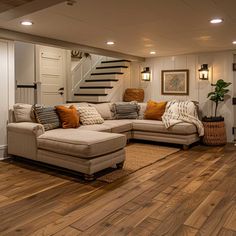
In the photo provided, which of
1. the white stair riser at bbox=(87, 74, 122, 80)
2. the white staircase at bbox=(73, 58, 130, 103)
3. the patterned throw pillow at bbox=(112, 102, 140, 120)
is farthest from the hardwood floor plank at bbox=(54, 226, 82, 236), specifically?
the white stair riser at bbox=(87, 74, 122, 80)

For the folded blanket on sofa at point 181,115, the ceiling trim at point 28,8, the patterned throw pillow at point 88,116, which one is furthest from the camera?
the folded blanket on sofa at point 181,115

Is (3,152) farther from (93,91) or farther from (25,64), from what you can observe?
(93,91)

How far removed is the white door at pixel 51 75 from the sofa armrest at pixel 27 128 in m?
2.05

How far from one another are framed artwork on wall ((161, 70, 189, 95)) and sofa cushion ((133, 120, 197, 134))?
1.17 metres

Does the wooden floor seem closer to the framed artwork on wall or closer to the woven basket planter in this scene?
the woven basket planter

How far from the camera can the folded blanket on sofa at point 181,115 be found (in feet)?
16.8

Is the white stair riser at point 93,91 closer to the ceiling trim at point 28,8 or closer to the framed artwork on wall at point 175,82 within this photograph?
the framed artwork on wall at point 175,82

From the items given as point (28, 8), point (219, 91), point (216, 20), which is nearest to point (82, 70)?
point (219, 91)

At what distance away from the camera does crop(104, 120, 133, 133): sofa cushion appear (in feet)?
16.2

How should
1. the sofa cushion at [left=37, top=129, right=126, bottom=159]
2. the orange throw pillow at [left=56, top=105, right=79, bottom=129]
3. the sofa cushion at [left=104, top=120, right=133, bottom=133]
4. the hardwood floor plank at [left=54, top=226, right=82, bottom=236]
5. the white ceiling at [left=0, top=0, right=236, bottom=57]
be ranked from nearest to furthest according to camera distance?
1. the hardwood floor plank at [left=54, top=226, right=82, bottom=236]
2. the white ceiling at [left=0, top=0, right=236, bottom=57]
3. the sofa cushion at [left=37, top=129, right=126, bottom=159]
4. the orange throw pillow at [left=56, top=105, right=79, bottom=129]
5. the sofa cushion at [left=104, top=120, right=133, bottom=133]

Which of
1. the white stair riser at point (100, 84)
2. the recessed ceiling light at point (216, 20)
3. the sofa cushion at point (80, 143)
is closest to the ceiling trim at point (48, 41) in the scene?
the white stair riser at point (100, 84)

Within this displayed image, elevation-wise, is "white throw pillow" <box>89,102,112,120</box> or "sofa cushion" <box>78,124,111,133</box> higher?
"white throw pillow" <box>89,102,112,120</box>

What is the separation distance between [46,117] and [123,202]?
2.03 m

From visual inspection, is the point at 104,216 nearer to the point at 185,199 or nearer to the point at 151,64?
the point at 185,199
